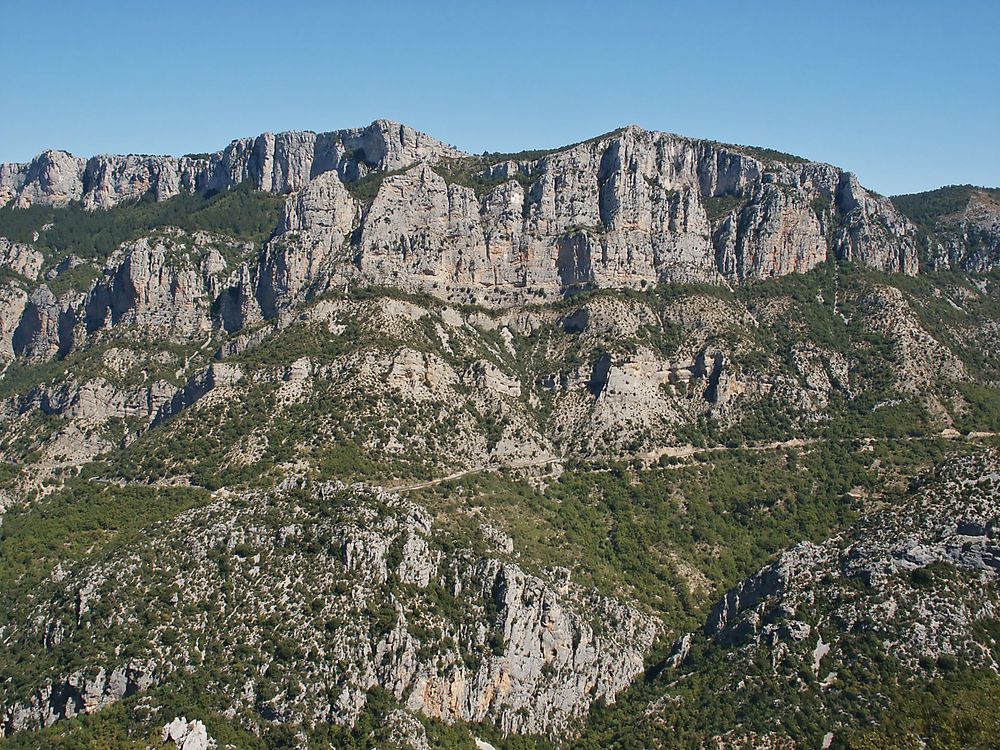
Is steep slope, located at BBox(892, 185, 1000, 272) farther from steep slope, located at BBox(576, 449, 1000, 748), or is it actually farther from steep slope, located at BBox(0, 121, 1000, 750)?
steep slope, located at BBox(576, 449, 1000, 748)

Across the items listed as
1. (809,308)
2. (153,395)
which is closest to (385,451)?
(153,395)

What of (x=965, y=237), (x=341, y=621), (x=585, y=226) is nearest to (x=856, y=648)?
(x=341, y=621)

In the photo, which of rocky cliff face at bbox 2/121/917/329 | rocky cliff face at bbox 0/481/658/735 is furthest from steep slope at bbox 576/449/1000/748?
rocky cliff face at bbox 2/121/917/329

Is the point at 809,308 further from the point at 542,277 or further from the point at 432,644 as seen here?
the point at 432,644

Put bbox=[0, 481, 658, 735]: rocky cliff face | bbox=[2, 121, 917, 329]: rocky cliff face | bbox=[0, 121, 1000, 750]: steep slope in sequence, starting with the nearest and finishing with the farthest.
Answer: bbox=[0, 481, 658, 735]: rocky cliff face < bbox=[0, 121, 1000, 750]: steep slope < bbox=[2, 121, 917, 329]: rocky cliff face

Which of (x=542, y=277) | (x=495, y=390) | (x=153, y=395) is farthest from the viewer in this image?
(x=542, y=277)

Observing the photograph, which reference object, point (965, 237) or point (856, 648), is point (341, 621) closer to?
point (856, 648)

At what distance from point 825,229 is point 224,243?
10091 centimetres

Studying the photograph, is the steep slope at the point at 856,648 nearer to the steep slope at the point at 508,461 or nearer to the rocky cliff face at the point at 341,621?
the steep slope at the point at 508,461

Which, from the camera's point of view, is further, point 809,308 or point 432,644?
point 809,308

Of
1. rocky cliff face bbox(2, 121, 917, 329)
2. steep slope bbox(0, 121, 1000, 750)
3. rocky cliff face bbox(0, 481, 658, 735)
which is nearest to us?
rocky cliff face bbox(0, 481, 658, 735)

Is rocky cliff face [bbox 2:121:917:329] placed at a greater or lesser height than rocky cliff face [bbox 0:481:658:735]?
greater

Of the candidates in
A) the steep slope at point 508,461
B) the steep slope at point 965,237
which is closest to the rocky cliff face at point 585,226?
the steep slope at point 508,461

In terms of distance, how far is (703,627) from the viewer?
11119 centimetres
